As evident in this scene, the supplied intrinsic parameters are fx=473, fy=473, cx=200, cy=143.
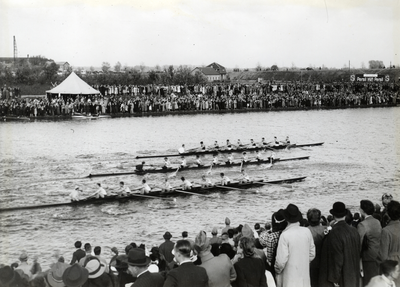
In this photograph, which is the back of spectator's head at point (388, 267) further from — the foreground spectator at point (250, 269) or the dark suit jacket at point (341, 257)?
the foreground spectator at point (250, 269)

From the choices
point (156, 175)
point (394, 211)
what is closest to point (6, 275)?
point (394, 211)

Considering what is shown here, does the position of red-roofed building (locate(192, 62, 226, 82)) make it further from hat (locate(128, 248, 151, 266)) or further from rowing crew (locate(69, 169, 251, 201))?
hat (locate(128, 248, 151, 266))

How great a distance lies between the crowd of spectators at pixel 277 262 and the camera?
4543mm

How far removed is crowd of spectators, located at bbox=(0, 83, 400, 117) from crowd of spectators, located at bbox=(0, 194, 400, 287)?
113ft

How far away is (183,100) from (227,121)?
581 cm

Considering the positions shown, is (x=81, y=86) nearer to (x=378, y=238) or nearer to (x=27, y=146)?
(x=27, y=146)

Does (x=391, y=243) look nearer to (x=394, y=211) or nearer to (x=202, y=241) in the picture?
(x=394, y=211)

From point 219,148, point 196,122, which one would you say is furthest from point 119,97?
point 219,148

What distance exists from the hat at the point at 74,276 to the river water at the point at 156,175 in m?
6.85

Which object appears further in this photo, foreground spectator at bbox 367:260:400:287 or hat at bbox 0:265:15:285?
hat at bbox 0:265:15:285

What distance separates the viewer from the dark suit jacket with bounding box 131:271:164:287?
174 inches

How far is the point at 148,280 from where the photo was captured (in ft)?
14.7

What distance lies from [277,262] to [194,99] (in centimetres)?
3948

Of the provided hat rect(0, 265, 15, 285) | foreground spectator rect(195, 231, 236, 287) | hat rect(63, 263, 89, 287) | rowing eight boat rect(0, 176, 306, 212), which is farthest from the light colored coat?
rowing eight boat rect(0, 176, 306, 212)
